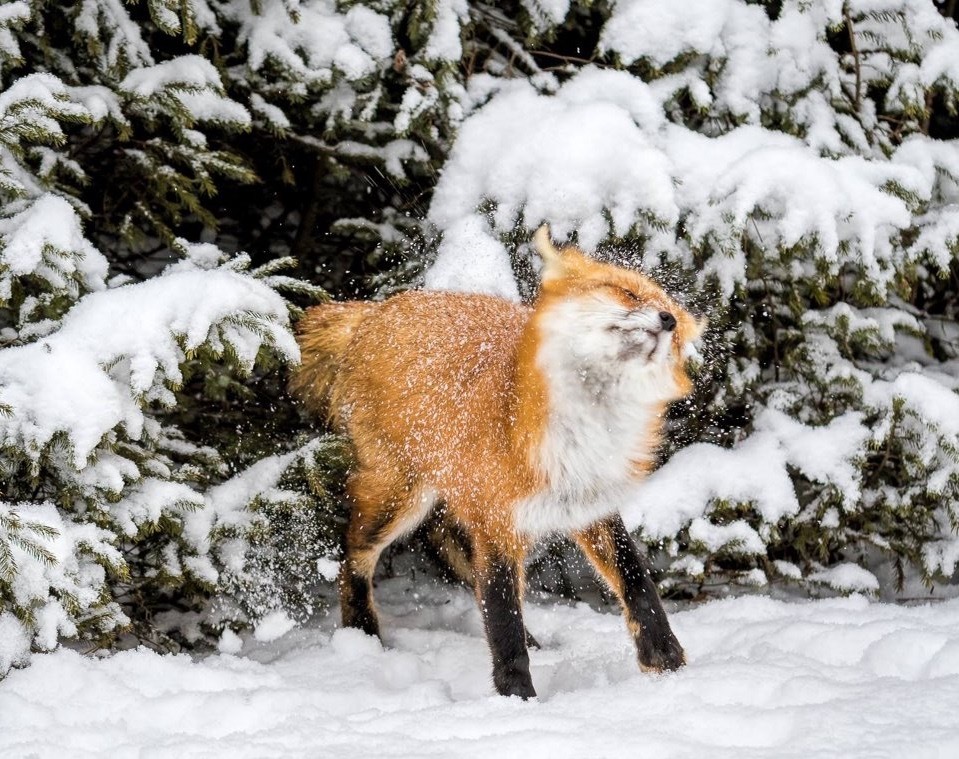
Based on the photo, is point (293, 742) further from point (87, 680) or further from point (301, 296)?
point (301, 296)

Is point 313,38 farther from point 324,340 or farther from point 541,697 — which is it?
point 541,697

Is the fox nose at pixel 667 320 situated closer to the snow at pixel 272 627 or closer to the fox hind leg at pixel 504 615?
the fox hind leg at pixel 504 615

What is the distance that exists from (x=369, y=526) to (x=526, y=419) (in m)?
1.11

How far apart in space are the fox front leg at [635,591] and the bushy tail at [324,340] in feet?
4.47

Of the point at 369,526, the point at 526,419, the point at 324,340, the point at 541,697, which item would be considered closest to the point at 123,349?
the point at 324,340

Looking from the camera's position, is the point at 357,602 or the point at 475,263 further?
the point at 475,263

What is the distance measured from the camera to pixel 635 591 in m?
3.26

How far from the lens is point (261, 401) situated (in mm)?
4324

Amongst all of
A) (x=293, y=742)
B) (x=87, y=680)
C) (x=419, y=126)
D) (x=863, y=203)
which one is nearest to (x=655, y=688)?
(x=293, y=742)

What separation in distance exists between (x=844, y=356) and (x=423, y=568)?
7.73 ft

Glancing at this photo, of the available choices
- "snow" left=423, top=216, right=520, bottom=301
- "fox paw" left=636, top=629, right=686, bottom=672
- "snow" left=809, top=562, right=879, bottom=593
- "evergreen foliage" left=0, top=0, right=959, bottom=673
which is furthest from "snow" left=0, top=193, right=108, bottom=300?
"snow" left=809, top=562, right=879, bottom=593

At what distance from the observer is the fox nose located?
276 cm

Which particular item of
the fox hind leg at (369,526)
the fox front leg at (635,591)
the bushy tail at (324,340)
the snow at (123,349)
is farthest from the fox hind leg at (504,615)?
the bushy tail at (324,340)

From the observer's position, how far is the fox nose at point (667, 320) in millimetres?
2756
